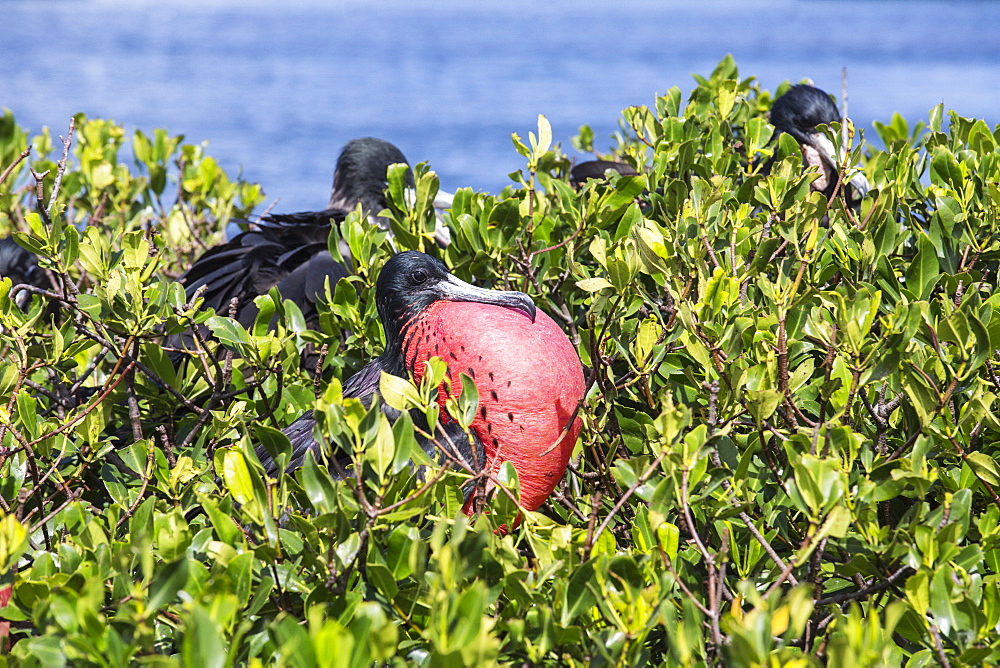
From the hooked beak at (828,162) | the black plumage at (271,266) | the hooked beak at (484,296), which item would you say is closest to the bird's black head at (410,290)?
the hooked beak at (484,296)

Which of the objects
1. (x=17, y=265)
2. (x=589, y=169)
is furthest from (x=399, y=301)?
(x=17, y=265)

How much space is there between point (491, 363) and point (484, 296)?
219mm

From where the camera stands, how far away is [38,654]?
1.10 meters

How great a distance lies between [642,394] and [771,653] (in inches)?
41.6

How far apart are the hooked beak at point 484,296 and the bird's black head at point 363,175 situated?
3235mm

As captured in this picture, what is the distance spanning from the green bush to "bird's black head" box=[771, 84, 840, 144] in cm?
224

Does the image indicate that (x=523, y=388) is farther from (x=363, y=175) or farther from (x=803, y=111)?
(x=363, y=175)

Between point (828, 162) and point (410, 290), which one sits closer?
point (410, 290)

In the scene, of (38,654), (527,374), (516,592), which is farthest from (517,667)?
(527,374)

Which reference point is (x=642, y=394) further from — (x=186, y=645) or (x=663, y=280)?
(x=186, y=645)

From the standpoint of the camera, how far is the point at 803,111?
495 centimetres

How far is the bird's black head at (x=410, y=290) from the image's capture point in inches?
88.9

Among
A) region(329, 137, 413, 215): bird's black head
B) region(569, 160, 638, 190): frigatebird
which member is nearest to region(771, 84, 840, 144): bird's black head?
region(569, 160, 638, 190): frigatebird

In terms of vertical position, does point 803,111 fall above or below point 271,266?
above
